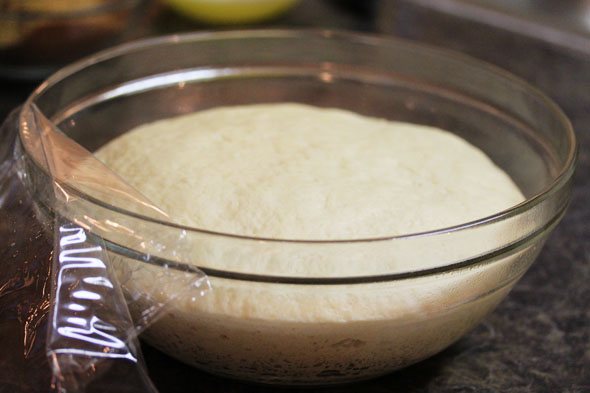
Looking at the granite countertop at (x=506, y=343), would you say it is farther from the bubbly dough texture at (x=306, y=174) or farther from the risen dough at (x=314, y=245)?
the bubbly dough texture at (x=306, y=174)

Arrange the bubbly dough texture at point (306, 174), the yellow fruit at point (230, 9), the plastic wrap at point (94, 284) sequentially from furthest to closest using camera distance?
1. the yellow fruit at point (230, 9)
2. the bubbly dough texture at point (306, 174)
3. the plastic wrap at point (94, 284)

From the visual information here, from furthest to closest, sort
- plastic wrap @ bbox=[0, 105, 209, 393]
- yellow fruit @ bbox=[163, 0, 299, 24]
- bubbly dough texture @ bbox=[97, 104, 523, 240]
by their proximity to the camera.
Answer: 1. yellow fruit @ bbox=[163, 0, 299, 24]
2. bubbly dough texture @ bbox=[97, 104, 523, 240]
3. plastic wrap @ bbox=[0, 105, 209, 393]

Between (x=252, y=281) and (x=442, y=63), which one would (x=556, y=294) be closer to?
(x=442, y=63)

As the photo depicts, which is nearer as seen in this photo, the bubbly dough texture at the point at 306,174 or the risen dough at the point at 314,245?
the risen dough at the point at 314,245

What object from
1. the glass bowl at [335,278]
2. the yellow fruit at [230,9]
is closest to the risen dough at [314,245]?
the glass bowl at [335,278]

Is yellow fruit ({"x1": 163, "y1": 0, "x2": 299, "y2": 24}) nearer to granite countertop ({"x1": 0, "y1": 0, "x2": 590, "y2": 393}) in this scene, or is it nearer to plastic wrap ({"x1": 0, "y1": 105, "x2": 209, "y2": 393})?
granite countertop ({"x1": 0, "y1": 0, "x2": 590, "y2": 393})

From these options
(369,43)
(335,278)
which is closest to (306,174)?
(335,278)

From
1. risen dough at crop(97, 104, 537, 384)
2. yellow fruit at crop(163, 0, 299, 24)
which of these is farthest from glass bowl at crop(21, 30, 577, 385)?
yellow fruit at crop(163, 0, 299, 24)

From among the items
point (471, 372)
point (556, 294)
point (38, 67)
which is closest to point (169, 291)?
point (471, 372)
